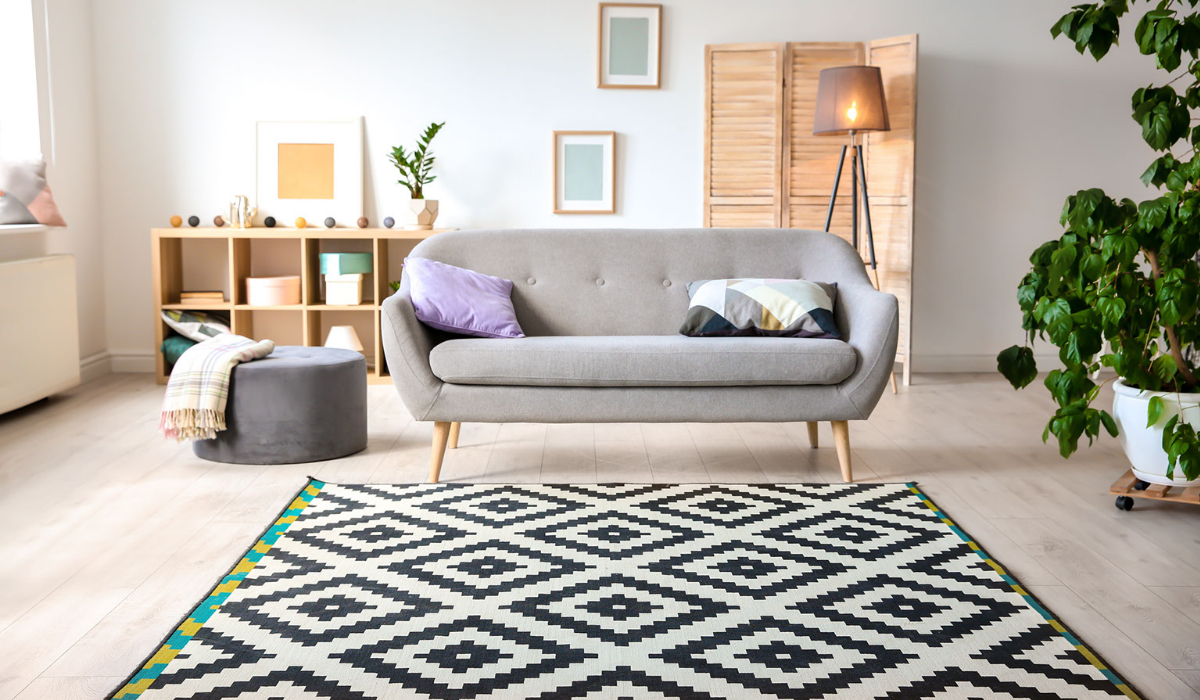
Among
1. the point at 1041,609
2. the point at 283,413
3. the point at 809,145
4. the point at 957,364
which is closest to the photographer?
the point at 1041,609

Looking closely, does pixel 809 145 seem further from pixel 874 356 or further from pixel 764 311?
pixel 874 356

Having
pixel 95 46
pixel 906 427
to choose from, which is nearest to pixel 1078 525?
pixel 906 427

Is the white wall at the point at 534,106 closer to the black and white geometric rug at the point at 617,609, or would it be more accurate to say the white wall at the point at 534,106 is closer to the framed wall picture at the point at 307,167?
the framed wall picture at the point at 307,167

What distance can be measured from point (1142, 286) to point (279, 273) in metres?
4.13

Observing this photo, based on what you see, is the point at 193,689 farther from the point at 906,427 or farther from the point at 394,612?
the point at 906,427

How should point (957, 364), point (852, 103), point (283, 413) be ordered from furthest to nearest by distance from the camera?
point (957, 364) → point (852, 103) → point (283, 413)

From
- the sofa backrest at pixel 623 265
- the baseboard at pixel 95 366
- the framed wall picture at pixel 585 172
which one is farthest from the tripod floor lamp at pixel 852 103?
the baseboard at pixel 95 366

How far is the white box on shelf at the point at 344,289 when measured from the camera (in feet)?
16.7

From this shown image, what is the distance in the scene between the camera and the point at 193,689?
1797 millimetres

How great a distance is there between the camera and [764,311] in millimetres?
3395

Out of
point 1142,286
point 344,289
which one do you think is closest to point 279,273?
point 344,289

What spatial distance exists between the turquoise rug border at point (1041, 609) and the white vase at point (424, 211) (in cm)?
295

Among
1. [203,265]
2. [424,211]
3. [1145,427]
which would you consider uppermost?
[424,211]

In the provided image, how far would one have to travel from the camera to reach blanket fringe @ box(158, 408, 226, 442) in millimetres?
3295
